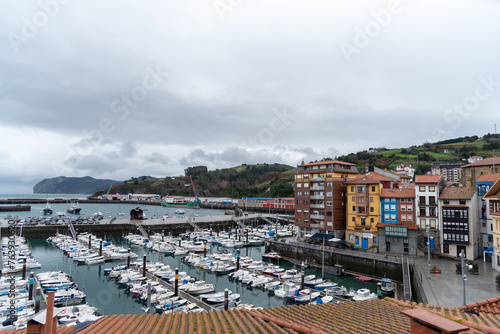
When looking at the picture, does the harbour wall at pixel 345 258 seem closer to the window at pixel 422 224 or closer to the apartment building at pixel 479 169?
the window at pixel 422 224

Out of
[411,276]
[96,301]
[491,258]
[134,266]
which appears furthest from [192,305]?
[491,258]

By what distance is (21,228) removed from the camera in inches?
2618

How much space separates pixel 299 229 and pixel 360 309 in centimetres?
4588

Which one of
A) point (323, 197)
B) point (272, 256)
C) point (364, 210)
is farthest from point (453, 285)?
point (272, 256)

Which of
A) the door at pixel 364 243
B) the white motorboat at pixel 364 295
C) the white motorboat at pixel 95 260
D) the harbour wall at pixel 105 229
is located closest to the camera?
the white motorboat at pixel 364 295

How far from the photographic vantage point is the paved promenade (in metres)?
24.6

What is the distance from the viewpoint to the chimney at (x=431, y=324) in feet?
19.0

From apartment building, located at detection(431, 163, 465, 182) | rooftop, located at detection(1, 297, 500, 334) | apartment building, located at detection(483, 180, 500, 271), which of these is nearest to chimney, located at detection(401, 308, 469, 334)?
rooftop, located at detection(1, 297, 500, 334)

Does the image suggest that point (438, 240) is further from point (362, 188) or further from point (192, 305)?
point (192, 305)

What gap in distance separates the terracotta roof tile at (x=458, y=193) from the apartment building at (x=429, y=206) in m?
0.72

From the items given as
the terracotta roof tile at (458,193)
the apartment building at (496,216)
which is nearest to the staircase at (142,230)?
the terracotta roof tile at (458,193)

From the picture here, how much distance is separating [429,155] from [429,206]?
119377 millimetres

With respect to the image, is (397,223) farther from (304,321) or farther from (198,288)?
(304,321)

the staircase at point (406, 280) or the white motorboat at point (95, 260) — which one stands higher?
the staircase at point (406, 280)
